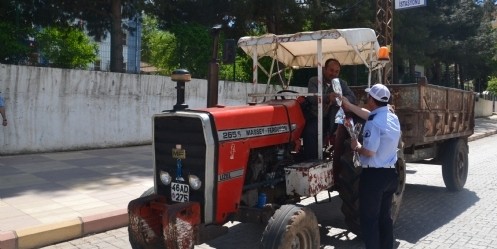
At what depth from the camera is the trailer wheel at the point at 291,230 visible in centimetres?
386

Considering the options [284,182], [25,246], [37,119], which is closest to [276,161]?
[284,182]

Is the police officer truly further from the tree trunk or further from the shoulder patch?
the tree trunk

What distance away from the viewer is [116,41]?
523 inches

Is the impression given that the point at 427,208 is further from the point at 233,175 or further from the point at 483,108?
the point at 483,108

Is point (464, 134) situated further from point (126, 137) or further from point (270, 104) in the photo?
point (126, 137)

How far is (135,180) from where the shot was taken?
8.30 metres

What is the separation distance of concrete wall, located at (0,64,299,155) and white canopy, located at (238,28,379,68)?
3.52 m

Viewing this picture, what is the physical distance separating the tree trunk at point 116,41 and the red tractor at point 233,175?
9.00m

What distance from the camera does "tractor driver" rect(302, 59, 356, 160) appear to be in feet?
16.5

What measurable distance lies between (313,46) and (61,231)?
12.2 feet

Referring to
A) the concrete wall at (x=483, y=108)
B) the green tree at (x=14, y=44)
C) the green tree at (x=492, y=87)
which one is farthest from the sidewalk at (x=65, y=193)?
the green tree at (x=492, y=87)

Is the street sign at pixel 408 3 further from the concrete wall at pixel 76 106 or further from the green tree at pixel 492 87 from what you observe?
the green tree at pixel 492 87

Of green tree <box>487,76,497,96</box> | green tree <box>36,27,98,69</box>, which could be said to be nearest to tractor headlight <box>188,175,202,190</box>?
green tree <box>36,27,98,69</box>

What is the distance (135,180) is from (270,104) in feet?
13.6
